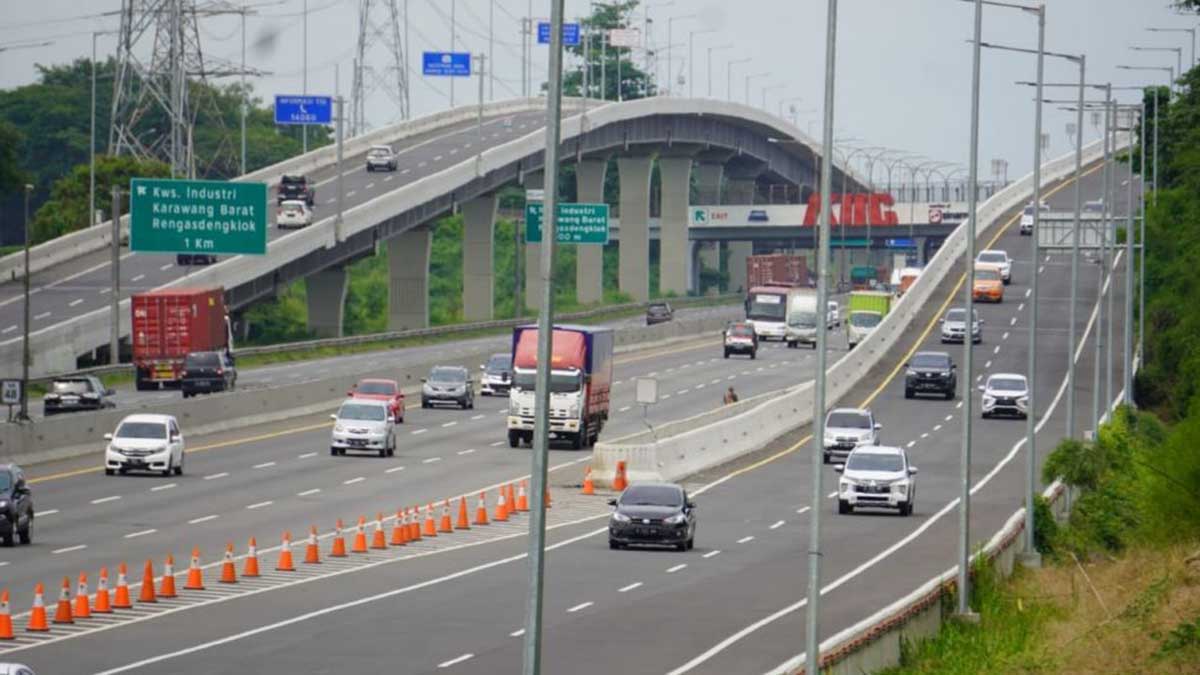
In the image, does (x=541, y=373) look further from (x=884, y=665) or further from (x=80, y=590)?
(x=80, y=590)

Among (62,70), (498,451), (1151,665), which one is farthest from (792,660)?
(62,70)

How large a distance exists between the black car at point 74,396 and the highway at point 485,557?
17.6 feet

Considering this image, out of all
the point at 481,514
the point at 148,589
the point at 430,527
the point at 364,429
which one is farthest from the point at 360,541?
the point at 364,429

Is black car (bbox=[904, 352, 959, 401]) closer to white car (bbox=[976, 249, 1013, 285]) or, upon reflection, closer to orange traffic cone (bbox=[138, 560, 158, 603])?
white car (bbox=[976, 249, 1013, 285])

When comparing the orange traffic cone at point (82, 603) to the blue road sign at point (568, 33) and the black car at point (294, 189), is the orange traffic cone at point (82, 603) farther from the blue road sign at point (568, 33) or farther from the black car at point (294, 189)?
the blue road sign at point (568, 33)

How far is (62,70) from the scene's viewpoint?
192875 millimetres

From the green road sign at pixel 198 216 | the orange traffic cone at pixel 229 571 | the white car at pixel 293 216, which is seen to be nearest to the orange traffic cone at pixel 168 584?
the orange traffic cone at pixel 229 571

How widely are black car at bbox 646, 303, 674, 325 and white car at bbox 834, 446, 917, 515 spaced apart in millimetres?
83819

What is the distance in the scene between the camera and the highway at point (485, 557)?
3031 cm

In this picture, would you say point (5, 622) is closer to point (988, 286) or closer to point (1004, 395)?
point (1004, 395)

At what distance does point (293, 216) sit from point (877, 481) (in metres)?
58.0

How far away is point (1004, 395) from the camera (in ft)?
257

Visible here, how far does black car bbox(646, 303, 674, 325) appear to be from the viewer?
13838cm

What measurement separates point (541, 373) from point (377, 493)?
1409 inches
